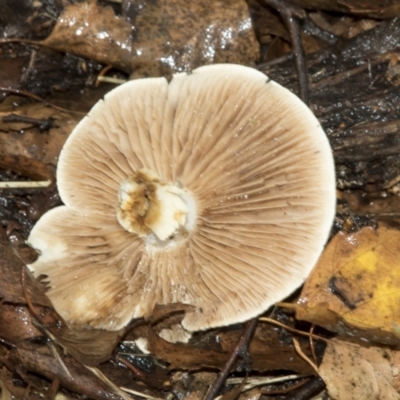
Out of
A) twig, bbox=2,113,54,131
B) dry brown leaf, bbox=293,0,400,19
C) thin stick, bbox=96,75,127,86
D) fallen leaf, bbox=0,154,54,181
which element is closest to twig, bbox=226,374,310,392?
fallen leaf, bbox=0,154,54,181

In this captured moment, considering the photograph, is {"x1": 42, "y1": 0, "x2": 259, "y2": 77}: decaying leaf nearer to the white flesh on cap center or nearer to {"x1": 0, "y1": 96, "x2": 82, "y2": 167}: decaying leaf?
{"x1": 0, "y1": 96, "x2": 82, "y2": 167}: decaying leaf

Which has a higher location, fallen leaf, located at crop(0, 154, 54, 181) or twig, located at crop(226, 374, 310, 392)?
fallen leaf, located at crop(0, 154, 54, 181)

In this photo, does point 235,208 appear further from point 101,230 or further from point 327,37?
point 327,37

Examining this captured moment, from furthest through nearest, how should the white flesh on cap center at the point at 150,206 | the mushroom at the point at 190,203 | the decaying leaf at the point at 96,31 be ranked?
the decaying leaf at the point at 96,31 < the white flesh on cap center at the point at 150,206 < the mushroom at the point at 190,203

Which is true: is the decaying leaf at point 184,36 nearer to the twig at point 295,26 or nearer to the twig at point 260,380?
the twig at point 295,26

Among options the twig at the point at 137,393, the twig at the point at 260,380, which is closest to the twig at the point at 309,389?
the twig at the point at 260,380

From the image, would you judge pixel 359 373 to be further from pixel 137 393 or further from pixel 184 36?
pixel 184 36

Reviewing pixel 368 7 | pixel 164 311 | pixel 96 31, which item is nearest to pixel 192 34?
pixel 96 31
